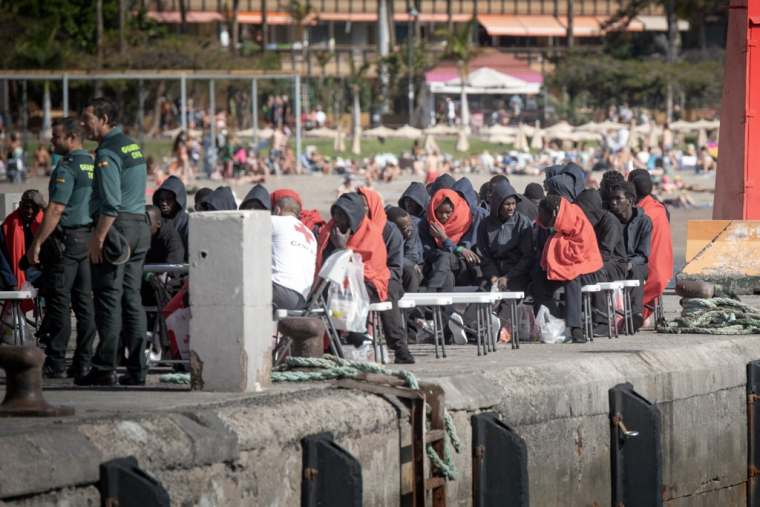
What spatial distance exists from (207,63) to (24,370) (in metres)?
42.7

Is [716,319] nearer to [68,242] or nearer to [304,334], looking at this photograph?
[304,334]

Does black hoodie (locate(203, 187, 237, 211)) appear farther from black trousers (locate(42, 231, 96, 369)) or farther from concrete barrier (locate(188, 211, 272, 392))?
concrete barrier (locate(188, 211, 272, 392))

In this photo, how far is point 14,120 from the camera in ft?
158

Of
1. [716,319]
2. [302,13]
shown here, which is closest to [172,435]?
[716,319]

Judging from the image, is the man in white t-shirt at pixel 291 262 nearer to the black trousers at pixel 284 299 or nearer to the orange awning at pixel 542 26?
the black trousers at pixel 284 299

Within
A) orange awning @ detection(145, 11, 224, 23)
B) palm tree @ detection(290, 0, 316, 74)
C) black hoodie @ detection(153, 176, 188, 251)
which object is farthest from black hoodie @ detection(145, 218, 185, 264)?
orange awning @ detection(145, 11, 224, 23)

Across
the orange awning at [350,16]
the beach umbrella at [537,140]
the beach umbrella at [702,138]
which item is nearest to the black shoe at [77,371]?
the beach umbrella at [537,140]

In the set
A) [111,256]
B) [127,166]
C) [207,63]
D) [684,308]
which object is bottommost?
[684,308]

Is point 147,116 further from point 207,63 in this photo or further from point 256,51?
point 256,51

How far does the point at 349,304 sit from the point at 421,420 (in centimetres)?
197

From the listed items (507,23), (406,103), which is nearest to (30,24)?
(406,103)

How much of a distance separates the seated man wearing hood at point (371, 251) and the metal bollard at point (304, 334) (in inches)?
55.7

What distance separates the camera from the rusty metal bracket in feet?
23.6

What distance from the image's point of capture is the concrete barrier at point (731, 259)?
13078 mm
